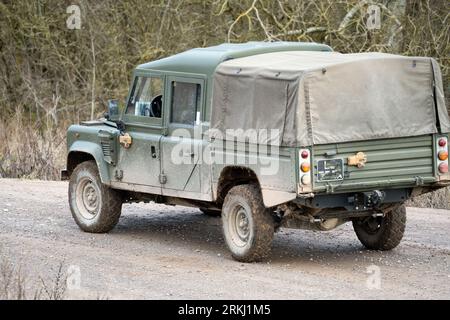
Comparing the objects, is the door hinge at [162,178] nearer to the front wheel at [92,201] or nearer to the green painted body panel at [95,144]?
the green painted body panel at [95,144]

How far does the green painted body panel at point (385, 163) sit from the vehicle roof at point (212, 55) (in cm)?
→ 176

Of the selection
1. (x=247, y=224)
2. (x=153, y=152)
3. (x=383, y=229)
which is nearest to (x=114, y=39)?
(x=153, y=152)

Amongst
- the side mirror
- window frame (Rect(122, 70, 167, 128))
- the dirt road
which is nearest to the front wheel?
the dirt road

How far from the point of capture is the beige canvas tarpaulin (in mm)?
10156

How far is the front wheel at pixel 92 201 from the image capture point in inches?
500

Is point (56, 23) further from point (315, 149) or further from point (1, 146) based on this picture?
point (315, 149)

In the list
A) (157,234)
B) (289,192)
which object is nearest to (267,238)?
(289,192)

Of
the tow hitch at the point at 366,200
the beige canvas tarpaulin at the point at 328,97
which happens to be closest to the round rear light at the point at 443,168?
the beige canvas tarpaulin at the point at 328,97

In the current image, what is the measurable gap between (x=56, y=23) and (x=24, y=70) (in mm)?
1688

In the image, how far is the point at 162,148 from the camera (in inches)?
464

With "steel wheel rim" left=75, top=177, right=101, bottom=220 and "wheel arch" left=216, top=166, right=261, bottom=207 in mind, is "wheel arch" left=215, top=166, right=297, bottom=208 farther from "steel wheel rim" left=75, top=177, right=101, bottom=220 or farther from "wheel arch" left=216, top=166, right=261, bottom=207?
"steel wheel rim" left=75, top=177, right=101, bottom=220

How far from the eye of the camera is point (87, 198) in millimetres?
13055
